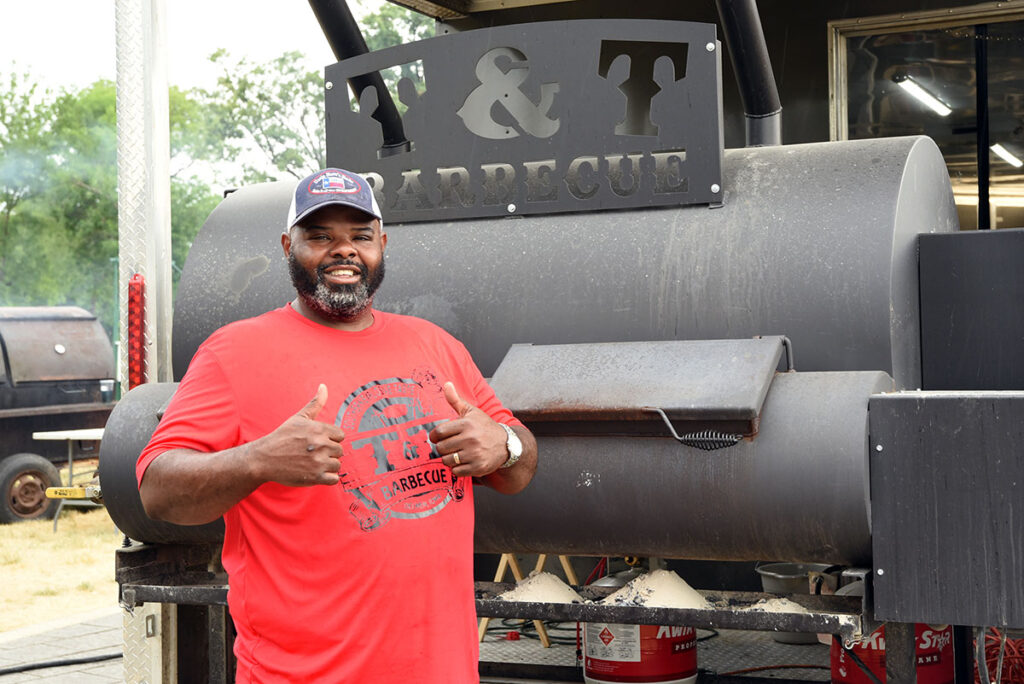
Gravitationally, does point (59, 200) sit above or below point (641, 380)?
above

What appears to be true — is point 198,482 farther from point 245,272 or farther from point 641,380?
point 245,272

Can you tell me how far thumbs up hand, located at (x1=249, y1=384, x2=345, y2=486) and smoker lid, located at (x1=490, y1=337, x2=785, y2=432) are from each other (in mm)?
975

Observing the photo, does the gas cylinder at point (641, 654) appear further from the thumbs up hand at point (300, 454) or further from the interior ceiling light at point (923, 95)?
the interior ceiling light at point (923, 95)

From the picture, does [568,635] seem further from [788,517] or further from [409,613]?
[409,613]

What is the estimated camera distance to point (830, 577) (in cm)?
339

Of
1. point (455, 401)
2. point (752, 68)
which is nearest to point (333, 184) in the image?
point (455, 401)

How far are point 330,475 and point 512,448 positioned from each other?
0.51 meters

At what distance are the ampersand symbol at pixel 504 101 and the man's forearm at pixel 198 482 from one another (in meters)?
1.56

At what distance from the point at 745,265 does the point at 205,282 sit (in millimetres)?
1613

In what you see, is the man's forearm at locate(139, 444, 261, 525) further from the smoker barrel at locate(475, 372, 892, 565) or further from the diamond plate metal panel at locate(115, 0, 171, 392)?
the diamond plate metal panel at locate(115, 0, 171, 392)

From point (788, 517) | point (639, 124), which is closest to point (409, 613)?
point (788, 517)

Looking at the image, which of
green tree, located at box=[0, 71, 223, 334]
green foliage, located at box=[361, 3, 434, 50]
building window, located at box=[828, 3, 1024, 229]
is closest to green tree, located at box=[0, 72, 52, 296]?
green tree, located at box=[0, 71, 223, 334]

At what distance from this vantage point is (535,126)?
3562 millimetres

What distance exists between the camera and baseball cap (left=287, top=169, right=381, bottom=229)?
8.04ft
